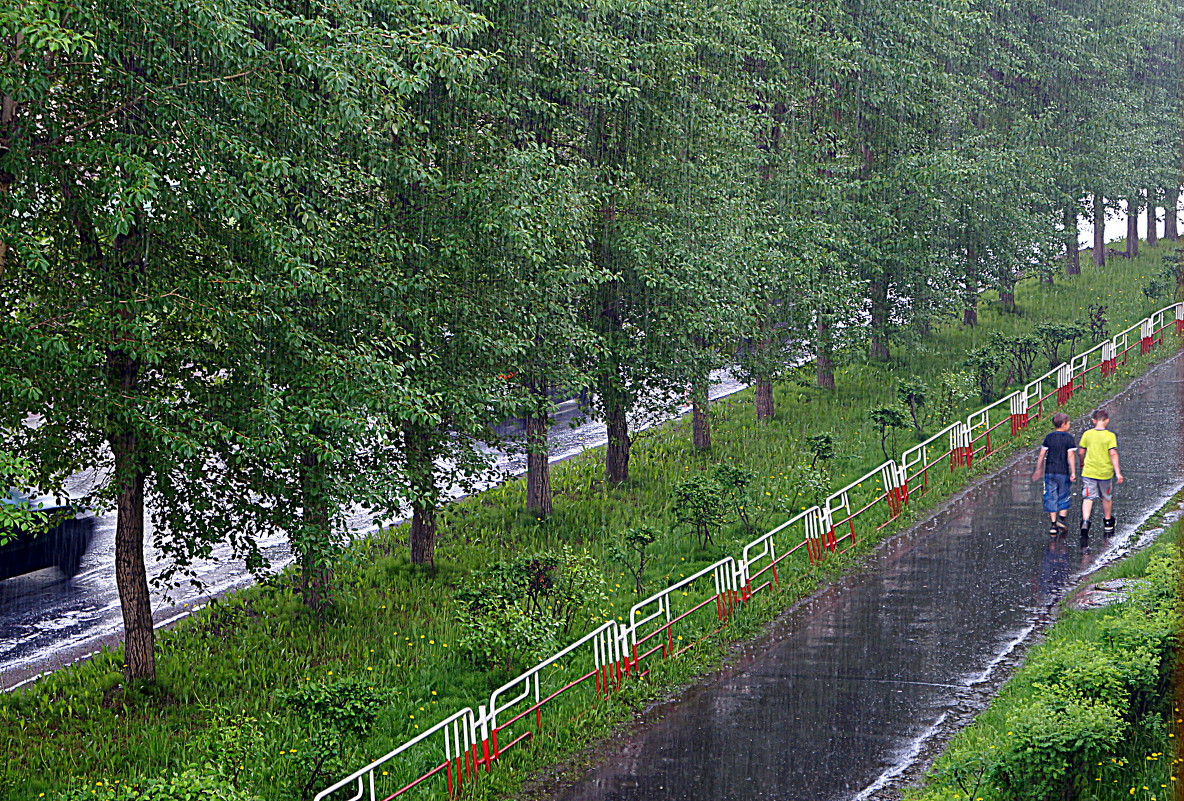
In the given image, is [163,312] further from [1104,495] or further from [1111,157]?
[1111,157]

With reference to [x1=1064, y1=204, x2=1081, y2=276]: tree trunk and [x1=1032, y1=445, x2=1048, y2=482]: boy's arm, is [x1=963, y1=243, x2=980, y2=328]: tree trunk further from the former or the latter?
[x1=1032, y1=445, x2=1048, y2=482]: boy's arm

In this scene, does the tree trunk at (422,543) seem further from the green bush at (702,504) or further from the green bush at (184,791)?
the green bush at (184,791)

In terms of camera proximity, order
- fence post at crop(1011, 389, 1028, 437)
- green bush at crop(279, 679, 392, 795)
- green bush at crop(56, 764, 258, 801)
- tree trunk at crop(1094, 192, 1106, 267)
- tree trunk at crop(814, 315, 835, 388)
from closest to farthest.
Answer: green bush at crop(56, 764, 258, 801)
green bush at crop(279, 679, 392, 795)
fence post at crop(1011, 389, 1028, 437)
tree trunk at crop(814, 315, 835, 388)
tree trunk at crop(1094, 192, 1106, 267)

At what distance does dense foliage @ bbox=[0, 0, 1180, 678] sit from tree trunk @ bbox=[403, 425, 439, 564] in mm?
56

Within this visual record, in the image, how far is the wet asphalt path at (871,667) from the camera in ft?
29.2

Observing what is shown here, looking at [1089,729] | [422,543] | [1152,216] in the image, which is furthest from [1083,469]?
[1152,216]

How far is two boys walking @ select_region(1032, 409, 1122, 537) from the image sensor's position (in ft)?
46.2

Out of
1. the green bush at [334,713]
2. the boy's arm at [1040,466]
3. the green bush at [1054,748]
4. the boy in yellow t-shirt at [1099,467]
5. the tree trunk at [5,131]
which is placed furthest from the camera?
the boy's arm at [1040,466]

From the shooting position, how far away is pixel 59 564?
53.9 ft

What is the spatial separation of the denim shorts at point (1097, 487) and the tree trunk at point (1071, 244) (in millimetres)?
18873

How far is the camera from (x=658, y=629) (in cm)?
1159

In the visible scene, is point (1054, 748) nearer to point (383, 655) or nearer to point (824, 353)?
point (383, 655)

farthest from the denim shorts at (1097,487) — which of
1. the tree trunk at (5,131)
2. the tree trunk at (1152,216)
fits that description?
the tree trunk at (1152,216)

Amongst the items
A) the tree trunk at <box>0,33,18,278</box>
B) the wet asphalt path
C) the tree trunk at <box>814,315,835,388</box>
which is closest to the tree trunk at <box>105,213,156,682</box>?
the tree trunk at <box>0,33,18,278</box>
